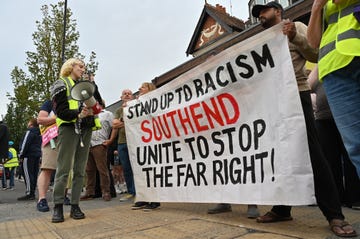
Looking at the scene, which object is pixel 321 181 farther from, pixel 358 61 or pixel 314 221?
pixel 358 61

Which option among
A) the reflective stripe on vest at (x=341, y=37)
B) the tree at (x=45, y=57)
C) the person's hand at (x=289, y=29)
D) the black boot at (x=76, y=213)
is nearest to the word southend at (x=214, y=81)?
the person's hand at (x=289, y=29)

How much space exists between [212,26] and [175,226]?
20.1m

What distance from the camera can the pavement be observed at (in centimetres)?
264

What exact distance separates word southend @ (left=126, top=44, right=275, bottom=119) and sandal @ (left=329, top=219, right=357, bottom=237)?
4.23ft

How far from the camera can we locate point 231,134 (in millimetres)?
3180

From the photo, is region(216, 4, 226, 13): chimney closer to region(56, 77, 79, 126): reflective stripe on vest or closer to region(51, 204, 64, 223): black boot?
region(56, 77, 79, 126): reflective stripe on vest

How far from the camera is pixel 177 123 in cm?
385

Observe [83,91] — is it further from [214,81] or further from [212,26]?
[212,26]

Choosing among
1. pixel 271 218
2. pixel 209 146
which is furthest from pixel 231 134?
pixel 271 218

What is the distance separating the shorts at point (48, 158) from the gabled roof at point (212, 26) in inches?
646

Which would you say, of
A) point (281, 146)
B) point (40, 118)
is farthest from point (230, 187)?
point (40, 118)

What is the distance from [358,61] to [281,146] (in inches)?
38.7

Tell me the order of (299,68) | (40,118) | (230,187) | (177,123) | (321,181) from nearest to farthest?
(321,181) → (299,68) → (230,187) → (177,123) → (40,118)

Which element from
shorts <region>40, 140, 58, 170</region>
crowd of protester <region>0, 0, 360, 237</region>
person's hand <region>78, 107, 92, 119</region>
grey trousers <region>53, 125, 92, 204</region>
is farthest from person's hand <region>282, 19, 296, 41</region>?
shorts <region>40, 140, 58, 170</region>
